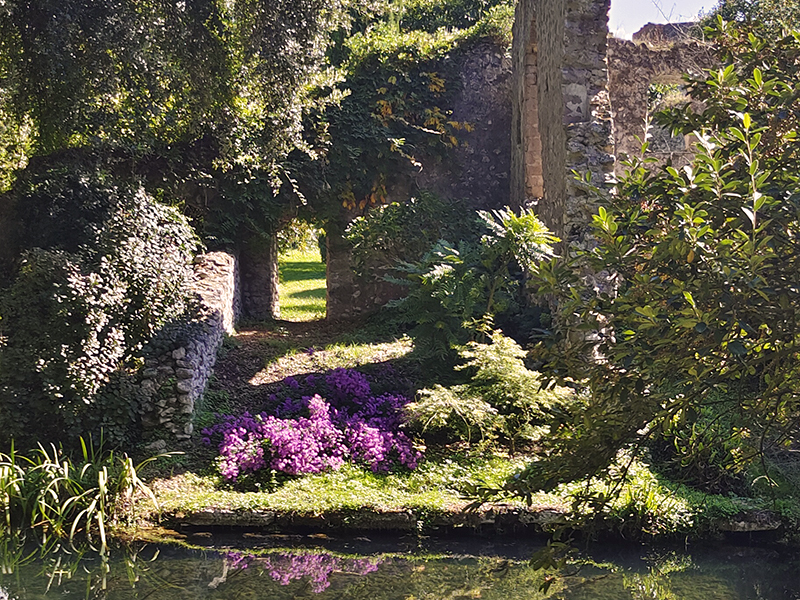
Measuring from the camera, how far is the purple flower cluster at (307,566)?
5520 millimetres

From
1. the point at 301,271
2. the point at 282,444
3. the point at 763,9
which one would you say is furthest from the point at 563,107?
the point at 301,271

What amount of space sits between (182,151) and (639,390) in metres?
9.10

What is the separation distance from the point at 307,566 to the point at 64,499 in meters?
2.18

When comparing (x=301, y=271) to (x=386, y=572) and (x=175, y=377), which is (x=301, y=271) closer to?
(x=175, y=377)

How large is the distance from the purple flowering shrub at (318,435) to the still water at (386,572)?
38.5 inches

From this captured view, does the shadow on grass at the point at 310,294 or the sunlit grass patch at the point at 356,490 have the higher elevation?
the shadow on grass at the point at 310,294

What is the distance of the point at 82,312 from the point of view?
7.15 metres

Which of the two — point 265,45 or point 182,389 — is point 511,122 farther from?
point 182,389

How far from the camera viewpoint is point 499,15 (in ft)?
45.2

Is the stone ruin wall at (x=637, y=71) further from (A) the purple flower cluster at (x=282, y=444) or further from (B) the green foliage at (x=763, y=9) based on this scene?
(A) the purple flower cluster at (x=282, y=444)

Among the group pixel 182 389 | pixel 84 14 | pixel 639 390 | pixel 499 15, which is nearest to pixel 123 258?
pixel 182 389

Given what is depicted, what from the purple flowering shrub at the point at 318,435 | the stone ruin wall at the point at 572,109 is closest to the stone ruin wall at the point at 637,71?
the stone ruin wall at the point at 572,109

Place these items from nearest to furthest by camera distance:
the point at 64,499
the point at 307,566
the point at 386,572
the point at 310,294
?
the point at 386,572 < the point at 307,566 < the point at 64,499 < the point at 310,294

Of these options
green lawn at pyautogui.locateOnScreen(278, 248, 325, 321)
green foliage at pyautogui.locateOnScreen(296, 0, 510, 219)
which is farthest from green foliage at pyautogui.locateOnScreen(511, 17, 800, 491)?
green lawn at pyautogui.locateOnScreen(278, 248, 325, 321)
